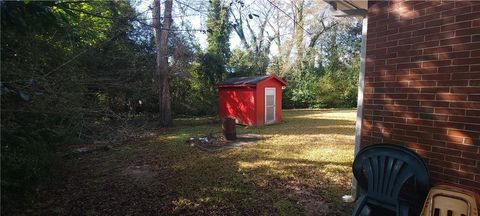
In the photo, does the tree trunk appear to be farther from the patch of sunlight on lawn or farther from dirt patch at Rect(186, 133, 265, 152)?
dirt patch at Rect(186, 133, 265, 152)

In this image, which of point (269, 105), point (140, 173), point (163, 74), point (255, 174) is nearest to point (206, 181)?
point (255, 174)

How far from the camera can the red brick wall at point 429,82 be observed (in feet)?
8.21

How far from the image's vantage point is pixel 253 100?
1161 cm

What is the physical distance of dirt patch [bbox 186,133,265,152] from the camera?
7.71m

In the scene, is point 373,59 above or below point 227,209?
above

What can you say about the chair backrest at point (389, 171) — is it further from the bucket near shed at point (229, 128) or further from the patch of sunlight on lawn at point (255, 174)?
the bucket near shed at point (229, 128)

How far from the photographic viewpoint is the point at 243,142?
8383 mm

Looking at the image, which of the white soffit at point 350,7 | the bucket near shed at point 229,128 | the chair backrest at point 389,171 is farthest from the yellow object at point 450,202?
the bucket near shed at point 229,128

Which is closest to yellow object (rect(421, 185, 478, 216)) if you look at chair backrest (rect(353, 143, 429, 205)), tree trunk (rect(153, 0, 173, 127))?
chair backrest (rect(353, 143, 429, 205))

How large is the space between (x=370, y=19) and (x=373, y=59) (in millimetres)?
506

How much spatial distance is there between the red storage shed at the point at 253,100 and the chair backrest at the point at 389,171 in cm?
846

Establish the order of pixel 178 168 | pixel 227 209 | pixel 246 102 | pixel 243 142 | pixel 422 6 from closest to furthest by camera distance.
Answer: pixel 422 6, pixel 227 209, pixel 178 168, pixel 243 142, pixel 246 102

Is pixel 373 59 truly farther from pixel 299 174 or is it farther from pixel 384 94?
pixel 299 174

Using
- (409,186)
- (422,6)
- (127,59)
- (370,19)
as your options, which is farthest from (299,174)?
(127,59)
